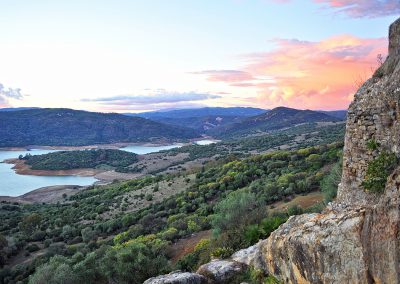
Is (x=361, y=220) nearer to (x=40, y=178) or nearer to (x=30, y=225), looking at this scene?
(x=30, y=225)

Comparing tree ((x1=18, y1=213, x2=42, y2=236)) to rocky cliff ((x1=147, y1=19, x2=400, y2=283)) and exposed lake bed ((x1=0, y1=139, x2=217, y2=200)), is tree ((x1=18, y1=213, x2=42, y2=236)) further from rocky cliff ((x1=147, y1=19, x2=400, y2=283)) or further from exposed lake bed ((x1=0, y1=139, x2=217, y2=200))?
exposed lake bed ((x1=0, y1=139, x2=217, y2=200))

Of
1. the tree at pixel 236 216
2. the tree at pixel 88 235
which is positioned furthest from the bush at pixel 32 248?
the tree at pixel 236 216

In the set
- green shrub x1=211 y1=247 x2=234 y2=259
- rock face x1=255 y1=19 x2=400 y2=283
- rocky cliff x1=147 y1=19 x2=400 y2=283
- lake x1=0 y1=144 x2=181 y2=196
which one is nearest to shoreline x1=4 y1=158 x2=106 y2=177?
lake x1=0 y1=144 x2=181 y2=196

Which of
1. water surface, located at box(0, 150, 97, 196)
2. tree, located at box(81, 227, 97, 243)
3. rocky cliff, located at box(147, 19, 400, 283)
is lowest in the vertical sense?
water surface, located at box(0, 150, 97, 196)

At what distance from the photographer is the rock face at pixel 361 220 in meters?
5.52

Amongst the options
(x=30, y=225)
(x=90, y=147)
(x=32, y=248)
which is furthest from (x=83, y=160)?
(x=32, y=248)

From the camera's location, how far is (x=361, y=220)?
20.0 feet

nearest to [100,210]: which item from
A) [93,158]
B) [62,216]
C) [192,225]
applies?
[62,216]

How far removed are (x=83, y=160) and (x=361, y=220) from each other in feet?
386

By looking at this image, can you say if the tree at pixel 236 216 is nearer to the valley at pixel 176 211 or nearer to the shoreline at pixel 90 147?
the valley at pixel 176 211

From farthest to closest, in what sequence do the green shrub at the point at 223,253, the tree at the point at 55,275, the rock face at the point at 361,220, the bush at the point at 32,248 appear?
the bush at the point at 32,248
the tree at the point at 55,275
the green shrub at the point at 223,253
the rock face at the point at 361,220

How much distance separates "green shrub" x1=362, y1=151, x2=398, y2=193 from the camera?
6.37 metres

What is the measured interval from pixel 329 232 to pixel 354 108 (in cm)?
239

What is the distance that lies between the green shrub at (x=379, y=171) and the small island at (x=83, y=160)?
99.5 meters
